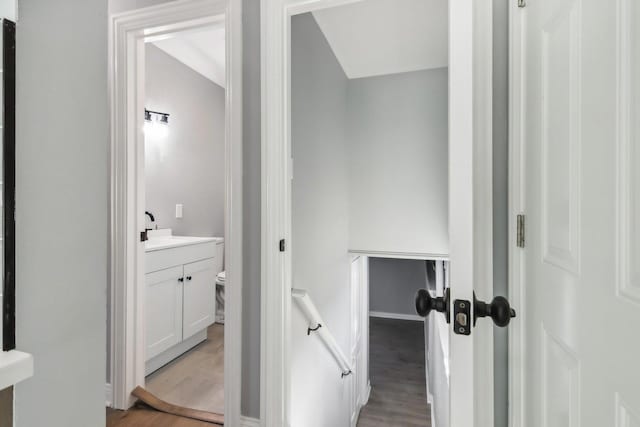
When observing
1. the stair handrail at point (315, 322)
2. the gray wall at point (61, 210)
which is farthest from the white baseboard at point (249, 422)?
the gray wall at point (61, 210)

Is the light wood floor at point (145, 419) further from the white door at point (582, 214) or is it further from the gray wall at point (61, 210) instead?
the white door at point (582, 214)

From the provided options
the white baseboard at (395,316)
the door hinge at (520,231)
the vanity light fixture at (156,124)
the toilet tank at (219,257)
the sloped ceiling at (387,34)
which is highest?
the sloped ceiling at (387,34)

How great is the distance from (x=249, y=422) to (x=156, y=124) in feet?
8.87

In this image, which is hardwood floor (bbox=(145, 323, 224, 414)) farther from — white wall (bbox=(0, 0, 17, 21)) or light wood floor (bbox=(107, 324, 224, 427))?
white wall (bbox=(0, 0, 17, 21))

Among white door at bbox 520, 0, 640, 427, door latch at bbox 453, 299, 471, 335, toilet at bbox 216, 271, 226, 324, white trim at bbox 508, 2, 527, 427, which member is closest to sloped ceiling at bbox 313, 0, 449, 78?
white trim at bbox 508, 2, 527, 427

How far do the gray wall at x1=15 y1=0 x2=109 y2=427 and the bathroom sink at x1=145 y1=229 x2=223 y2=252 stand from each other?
1860 mm

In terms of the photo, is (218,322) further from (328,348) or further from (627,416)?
(627,416)

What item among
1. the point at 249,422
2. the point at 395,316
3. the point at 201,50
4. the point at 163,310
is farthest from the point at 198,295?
the point at 395,316

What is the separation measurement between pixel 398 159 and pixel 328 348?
185cm

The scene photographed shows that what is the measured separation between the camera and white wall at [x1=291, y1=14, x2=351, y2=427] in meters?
1.95

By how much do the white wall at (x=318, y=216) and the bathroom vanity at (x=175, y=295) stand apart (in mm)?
1176

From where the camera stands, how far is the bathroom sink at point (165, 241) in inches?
97.0

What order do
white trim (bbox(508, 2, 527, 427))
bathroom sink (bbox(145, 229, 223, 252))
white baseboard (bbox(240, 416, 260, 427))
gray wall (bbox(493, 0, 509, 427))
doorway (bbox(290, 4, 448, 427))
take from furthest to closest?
1. bathroom sink (bbox(145, 229, 223, 252))
2. doorway (bbox(290, 4, 448, 427))
3. white baseboard (bbox(240, 416, 260, 427))
4. gray wall (bbox(493, 0, 509, 427))
5. white trim (bbox(508, 2, 527, 427))

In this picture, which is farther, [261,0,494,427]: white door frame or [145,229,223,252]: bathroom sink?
[145,229,223,252]: bathroom sink
